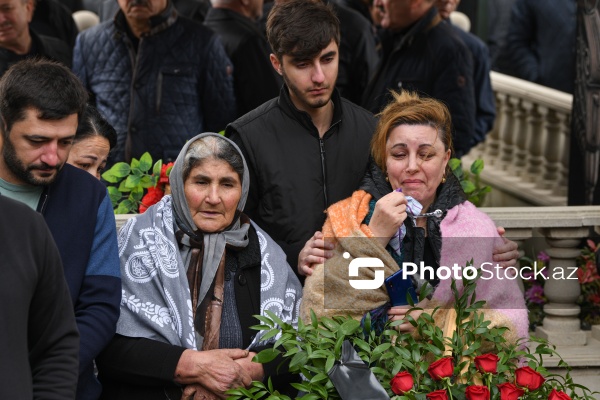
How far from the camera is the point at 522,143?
9.26 m

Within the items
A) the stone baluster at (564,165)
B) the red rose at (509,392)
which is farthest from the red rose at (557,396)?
the stone baluster at (564,165)

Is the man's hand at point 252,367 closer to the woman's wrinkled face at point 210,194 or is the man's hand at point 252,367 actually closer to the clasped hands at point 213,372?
the clasped hands at point 213,372

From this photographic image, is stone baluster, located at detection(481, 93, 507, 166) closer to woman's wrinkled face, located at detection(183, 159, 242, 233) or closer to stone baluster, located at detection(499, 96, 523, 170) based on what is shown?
stone baluster, located at detection(499, 96, 523, 170)

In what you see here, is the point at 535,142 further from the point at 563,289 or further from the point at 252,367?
the point at 252,367

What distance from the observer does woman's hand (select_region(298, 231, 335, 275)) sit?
3.90m

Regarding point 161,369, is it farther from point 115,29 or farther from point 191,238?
point 115,29

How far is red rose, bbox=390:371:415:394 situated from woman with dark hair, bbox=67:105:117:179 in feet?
4.71

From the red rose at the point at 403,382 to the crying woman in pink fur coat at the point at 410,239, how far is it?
0.35 m

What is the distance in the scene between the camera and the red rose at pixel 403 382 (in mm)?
3383

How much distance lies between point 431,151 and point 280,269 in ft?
2.19

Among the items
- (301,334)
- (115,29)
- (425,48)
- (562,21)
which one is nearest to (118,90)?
(115,29)

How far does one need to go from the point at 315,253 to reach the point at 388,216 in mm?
317

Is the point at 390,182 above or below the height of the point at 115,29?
below

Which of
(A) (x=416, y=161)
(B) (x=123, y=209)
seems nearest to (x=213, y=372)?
(A) (x=416, y=161)
